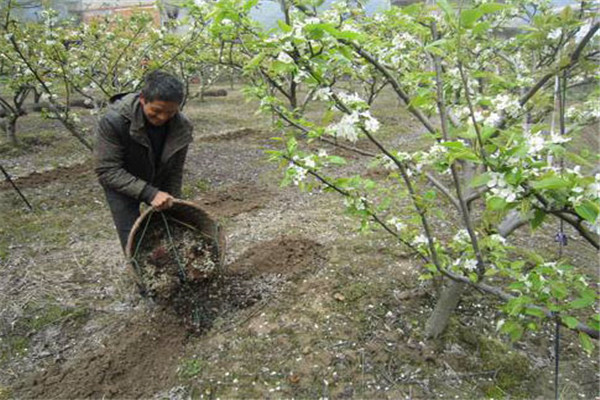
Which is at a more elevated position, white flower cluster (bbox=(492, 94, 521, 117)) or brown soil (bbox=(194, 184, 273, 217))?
white flower cluster (bbox=(492, 94, 521, 117))

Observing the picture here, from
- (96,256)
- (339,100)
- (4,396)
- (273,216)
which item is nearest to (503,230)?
(339,100)

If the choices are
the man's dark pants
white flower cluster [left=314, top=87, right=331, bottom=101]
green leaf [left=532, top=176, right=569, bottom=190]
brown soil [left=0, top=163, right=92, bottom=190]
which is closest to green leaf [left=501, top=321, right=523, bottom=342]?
green leaf [left=532, top=176, right=569, bottom=190]

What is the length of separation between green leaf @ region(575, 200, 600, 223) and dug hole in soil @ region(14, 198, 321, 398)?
1.99 meters

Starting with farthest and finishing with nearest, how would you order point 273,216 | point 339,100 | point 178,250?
point 273,216, point 178,250, point 339,100

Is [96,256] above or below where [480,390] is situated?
below

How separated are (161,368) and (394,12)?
89.4 inches

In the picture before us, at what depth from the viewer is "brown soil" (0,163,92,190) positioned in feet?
16.0

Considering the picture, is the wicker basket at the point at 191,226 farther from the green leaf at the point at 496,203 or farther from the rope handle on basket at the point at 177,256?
the green leaf at the point at 496,203

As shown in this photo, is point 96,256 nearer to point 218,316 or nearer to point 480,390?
point 218,316

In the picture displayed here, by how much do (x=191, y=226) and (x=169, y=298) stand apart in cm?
51

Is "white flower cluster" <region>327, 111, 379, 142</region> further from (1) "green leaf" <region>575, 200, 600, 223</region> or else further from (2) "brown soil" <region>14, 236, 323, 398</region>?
(2) "brown soil" <region>14, 236, 323, 398</region>

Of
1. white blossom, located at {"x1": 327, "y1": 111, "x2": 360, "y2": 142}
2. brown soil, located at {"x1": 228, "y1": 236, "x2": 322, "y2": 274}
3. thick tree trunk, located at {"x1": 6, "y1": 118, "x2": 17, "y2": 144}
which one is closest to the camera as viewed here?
white blossom, located at {"x1": 327, "y1": 111, "x2": 360, "y2": 142}

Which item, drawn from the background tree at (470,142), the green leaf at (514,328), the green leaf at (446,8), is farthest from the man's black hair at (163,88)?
the green leaf at (514,328)

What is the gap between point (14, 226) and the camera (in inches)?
153
